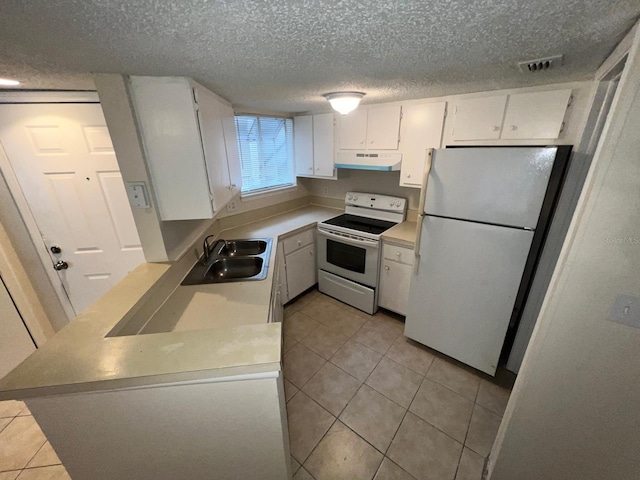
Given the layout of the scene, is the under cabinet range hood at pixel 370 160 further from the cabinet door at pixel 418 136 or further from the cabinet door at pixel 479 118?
the cabinet door at pixel 479 118

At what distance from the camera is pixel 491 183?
1.59 meters

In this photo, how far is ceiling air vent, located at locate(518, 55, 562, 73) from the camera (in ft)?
3.81

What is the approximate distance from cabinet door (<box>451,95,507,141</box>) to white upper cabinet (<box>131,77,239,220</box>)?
73.6 inches

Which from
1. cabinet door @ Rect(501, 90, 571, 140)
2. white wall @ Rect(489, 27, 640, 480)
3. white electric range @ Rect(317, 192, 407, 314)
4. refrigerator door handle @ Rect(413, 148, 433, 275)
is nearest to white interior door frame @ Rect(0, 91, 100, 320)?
white electric range @ Rect(317, 192, 407, 314)

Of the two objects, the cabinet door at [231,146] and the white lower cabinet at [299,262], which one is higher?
the cabinet door at [231,146]

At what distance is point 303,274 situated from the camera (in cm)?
291

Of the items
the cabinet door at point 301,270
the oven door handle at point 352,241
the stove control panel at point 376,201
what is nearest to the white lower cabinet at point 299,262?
the cabinet door at point 301,270

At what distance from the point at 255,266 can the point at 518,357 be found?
225 cm

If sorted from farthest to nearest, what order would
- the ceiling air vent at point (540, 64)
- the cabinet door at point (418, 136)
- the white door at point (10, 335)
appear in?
the cabinet door at point (418, 136) < the white door at point (10, 335) < the ceiling air vent at point (540, 64)

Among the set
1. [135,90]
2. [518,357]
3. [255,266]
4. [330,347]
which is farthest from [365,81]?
[518,357]

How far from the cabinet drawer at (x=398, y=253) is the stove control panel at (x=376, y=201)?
1.92ft

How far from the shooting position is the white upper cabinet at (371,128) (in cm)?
234

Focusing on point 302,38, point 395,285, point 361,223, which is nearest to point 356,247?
point 361,223

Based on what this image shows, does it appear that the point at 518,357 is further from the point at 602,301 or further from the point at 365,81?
the point at 365,81
